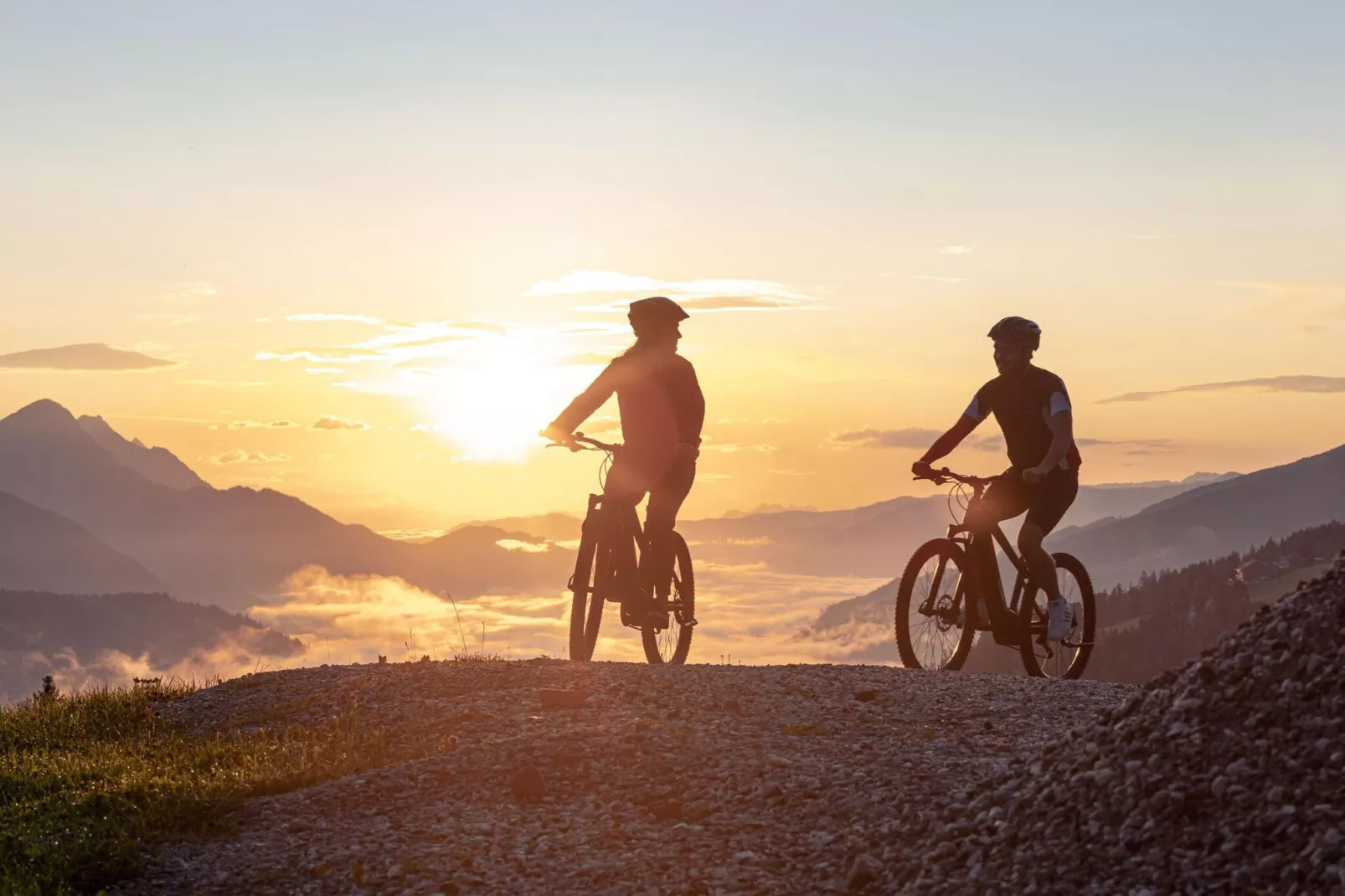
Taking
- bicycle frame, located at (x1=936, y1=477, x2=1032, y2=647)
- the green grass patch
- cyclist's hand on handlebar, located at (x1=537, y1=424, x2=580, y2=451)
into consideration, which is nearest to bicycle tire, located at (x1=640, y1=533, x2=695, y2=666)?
cyclist's hand on handlebar, located at (x1=537, y1=424, x2=580, y2=451)

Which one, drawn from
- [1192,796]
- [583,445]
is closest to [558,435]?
[583,445]

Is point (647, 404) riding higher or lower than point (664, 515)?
higher

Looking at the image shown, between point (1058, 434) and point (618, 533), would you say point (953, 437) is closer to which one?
point (1058, 434)

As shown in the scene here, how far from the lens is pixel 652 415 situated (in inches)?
507

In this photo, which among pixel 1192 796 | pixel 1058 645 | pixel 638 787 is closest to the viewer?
pixel 1192 796

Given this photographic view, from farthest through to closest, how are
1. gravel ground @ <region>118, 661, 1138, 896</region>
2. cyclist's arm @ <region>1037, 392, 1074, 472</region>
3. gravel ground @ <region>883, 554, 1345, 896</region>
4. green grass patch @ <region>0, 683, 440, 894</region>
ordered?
cyclist's arm @ <region>1037, 392, 1074, 472</region> < green grass patch @ <region>0, 683, 440, 894</region> < gravel ground @ <region>118, 661, 1138, 896</region> < gravel ground @ <region>883, 554, 1345, 896</region>

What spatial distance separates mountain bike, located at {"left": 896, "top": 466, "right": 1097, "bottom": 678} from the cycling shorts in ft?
0.38

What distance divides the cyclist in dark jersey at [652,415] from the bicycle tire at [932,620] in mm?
2487

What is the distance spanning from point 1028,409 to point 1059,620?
2228 millimetres

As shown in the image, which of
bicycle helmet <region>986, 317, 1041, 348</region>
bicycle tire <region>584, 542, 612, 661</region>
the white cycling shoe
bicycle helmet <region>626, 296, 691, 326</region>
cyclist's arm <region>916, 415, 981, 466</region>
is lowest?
the white cycling shoe

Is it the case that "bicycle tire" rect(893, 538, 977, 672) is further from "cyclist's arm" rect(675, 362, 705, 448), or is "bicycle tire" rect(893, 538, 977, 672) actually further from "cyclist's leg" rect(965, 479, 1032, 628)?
"cyclist's arm" rect(675, 362, 705, 448)

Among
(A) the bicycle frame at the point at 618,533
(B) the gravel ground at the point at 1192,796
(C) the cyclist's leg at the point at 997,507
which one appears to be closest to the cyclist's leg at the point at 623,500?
(A) the bicycle frame at the point at 618,533

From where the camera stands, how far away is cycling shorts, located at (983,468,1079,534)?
1247 cm

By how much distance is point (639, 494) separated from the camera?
1308cm
